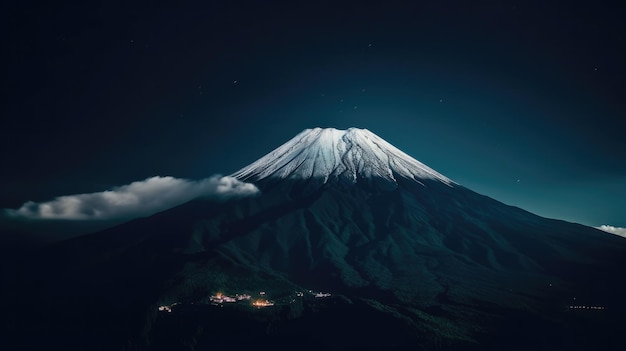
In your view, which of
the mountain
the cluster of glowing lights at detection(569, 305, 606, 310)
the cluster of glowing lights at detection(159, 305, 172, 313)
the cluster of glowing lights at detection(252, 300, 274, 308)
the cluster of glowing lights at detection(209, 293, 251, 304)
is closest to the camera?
the mountain

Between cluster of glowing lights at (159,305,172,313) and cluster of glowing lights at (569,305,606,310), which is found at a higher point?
cluster of glowing lights at (569,305,606,310)

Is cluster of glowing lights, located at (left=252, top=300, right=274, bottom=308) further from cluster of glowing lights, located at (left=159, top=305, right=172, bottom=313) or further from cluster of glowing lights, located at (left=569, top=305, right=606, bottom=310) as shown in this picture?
cluster of glowing lights, located at (left=569, top=305, right=606, bottom=310)

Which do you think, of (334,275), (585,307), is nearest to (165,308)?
(334,275)

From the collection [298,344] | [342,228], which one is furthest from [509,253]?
[298,344]

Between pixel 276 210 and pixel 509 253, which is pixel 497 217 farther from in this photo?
pixel 276 210

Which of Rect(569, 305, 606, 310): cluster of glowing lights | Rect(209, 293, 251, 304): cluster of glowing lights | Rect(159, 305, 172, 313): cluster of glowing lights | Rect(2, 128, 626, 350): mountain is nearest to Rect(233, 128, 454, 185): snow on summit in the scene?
Rect(2, 128, 626, 350): mountain

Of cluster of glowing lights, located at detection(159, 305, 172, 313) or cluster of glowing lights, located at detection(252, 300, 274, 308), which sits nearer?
cluster of glowing lights, located at detection(252, 300, 274, 308)
